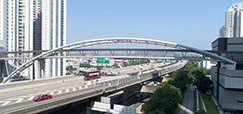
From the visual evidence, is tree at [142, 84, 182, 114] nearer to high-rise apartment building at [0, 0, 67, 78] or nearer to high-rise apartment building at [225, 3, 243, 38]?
high-rise apartment building at [0, 0, 67, 78]

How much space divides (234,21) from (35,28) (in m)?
152

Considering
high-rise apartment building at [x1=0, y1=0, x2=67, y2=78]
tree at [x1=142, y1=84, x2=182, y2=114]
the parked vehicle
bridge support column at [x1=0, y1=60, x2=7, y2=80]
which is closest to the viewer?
tree at [x1=142, y1=84, x2=182, y2=114]

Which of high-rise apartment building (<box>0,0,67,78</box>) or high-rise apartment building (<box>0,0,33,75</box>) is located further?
high-rise apartment building (<box>0,0,67,78</box>)

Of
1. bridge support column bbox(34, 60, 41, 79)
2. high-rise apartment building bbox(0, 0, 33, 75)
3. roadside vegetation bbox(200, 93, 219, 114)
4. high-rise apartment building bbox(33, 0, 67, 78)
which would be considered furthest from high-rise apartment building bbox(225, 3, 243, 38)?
bridge support column bbox(34, 60, 41, 79)

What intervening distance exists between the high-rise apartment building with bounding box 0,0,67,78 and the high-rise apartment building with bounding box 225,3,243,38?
130338mm

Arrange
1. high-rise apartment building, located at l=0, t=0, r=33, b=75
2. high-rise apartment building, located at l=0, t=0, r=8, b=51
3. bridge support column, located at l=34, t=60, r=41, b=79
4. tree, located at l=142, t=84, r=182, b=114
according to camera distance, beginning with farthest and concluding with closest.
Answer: high-rise apartment building, located at l=0, t=0, r=33, b=75 < high-rise apartment building, located at l=0, t=0, r=8, b=51 < bridge support column, located at l=34, t=60, r=41, b=79 < tree, located at l=142, t=84, r=182, b=114

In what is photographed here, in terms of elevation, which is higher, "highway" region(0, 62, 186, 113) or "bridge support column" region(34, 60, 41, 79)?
"bridge support column" region(34, 60, 41, 79)

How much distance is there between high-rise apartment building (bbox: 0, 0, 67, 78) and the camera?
64319 millimetres

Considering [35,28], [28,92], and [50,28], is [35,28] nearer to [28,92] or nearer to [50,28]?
[50,28]

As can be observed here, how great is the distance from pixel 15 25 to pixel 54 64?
21.9m

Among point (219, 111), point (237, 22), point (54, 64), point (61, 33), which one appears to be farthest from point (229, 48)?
point (237, 22)

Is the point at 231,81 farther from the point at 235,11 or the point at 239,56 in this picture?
the point at 235,11

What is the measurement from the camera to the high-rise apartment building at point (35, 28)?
2532 inches

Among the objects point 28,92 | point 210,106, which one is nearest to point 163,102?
point 210,106
